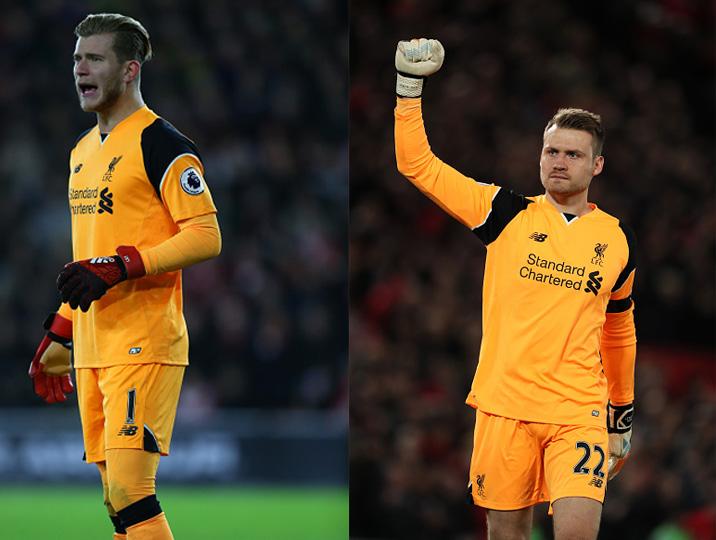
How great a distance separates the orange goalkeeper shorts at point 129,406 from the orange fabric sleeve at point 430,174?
4.03 feet

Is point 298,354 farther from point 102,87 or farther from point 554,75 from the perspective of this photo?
point 102,87

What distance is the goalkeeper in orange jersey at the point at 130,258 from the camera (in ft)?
16.0

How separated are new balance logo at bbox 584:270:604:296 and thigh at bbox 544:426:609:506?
550mm

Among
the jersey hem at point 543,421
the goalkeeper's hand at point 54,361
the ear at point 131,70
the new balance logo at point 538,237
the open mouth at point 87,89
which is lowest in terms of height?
the jersey hem at point 543,421

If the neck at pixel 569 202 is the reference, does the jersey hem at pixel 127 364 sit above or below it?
below

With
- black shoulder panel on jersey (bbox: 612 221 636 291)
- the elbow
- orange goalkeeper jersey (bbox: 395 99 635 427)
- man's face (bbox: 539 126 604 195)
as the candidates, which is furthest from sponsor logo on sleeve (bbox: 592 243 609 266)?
the elbow

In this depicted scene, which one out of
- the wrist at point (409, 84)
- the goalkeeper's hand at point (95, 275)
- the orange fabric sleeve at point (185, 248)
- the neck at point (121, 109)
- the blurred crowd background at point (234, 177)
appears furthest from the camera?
the blurred crowd background at point (234, 177)

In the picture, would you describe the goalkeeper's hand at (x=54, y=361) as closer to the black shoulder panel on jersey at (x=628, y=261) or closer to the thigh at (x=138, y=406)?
the thigh at (x=138, y=406)

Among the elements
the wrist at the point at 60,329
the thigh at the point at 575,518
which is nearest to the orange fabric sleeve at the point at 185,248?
the wrist at the point at 60,329

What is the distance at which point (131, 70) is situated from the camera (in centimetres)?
517

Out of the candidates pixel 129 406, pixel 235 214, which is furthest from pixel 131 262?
pixel 235 214

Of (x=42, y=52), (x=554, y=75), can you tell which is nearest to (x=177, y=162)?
(x=554, y=75)

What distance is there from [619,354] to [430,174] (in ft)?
3.96

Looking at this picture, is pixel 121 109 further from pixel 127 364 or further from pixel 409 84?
pixel 409 84
